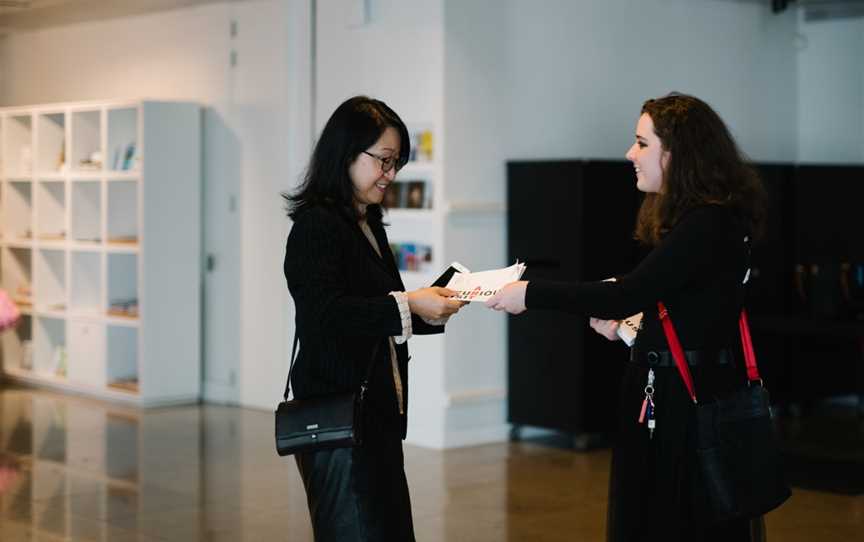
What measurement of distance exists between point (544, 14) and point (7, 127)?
538 centimetres

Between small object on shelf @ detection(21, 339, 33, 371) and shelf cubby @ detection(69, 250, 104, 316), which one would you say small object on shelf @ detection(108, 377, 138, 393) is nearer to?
shelf cubby @ detection(69, 250, 104, 316)

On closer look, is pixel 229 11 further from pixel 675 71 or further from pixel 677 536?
pixel 677 536

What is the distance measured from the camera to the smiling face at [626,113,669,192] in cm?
346

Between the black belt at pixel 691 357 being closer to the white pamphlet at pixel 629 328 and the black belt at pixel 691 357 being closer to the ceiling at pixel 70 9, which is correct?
the white pamphlet at pixel 629 328

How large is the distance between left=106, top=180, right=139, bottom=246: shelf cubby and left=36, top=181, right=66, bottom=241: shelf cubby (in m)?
0.82

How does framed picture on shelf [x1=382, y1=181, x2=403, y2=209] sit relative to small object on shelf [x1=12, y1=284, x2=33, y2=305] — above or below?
above

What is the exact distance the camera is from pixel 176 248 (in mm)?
9836

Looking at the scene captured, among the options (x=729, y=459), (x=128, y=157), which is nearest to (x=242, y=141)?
(x=128, y=157)

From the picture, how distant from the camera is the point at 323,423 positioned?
3211 mm

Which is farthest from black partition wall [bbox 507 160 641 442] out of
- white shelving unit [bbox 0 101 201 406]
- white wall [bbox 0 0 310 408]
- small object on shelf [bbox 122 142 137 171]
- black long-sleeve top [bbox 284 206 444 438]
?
black long-sleeve top [bbox 284 206 444 438]

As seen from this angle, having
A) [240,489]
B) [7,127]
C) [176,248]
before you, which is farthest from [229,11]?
[240,489]

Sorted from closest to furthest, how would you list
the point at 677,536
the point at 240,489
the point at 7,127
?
the point at 677,536 → the point at 240,489 → the point at 7,127

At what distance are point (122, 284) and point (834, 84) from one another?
19.6ft

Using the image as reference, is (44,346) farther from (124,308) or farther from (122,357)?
(124,308)
